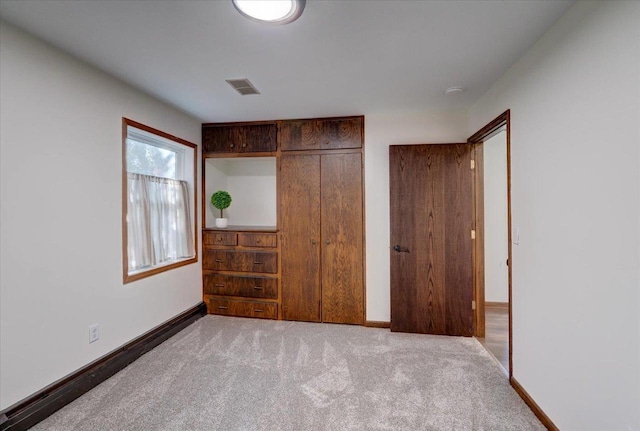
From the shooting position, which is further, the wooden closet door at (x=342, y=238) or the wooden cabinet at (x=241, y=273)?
the wooden cabinet at (x=241, y=273)

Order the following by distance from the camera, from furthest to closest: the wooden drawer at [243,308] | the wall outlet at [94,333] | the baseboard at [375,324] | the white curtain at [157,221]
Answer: the wooden drawer at [243,308], the baseboard at [375,324], the white curtain at [157,221], the wall outlet at [94,333]

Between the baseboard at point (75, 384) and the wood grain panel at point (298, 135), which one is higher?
the wood grain panel at point (298, 135)

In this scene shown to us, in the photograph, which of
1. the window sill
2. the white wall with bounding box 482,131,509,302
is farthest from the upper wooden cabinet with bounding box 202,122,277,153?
the white wall with bounding box 482,131,509,302

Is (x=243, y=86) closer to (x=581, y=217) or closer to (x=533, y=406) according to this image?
(x=581, y=217)

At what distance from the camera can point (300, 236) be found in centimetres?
348

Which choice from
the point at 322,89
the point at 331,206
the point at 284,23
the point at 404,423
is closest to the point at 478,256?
the point at 331,206

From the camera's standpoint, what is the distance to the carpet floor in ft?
5.98

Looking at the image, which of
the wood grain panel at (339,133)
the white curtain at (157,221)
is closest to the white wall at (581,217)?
the wood grain panel at (339,133)

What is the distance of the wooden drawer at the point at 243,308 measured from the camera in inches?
139

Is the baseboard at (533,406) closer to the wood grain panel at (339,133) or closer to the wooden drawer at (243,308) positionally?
the wooden drawer at (243,308)

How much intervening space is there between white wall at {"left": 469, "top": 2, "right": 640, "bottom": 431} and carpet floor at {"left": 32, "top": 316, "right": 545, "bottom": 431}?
422 millimetres

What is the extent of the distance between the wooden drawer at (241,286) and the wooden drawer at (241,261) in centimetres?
10

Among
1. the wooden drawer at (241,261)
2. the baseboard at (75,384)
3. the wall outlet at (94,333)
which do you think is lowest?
the baseboard at (75,384)

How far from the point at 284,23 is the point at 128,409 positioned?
2559mm
